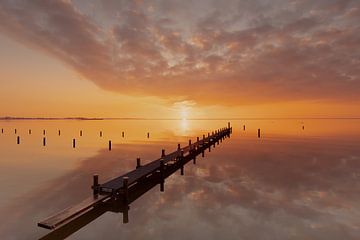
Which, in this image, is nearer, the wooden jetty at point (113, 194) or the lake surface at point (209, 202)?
the wooden jetty at point (113, 194)

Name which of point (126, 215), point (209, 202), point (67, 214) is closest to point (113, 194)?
point (126, 215)

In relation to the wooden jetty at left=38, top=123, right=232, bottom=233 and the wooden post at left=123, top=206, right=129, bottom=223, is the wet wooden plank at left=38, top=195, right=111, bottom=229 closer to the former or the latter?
the wooden jetty at left=38, top=123, right=232, bottom=233

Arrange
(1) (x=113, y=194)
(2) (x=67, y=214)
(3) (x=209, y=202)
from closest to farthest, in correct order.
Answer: (2) (x=67, y=214) < (1) (x=113, y=194) < (3) (x=209, y=202)

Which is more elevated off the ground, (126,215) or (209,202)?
(126,215)

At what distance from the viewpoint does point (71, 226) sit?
379 inches

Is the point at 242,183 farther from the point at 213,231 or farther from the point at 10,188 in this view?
the point at 10,188

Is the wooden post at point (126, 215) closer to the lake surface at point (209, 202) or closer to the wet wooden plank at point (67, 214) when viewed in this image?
the lake surface at point (209, 202)

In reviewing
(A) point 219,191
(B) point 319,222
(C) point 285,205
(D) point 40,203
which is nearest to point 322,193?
(C) point 285,205

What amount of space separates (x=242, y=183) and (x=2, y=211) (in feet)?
51.5

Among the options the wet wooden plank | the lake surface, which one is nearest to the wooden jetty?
the wet wooden plank

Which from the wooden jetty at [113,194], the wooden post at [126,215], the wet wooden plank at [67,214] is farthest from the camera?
the wooden post at [126,215]

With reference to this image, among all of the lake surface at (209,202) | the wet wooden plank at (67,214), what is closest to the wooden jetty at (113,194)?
the wet wooden plank at (67,214)

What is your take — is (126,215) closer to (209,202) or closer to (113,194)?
(113,194)

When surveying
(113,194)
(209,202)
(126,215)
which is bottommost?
(209,202)
